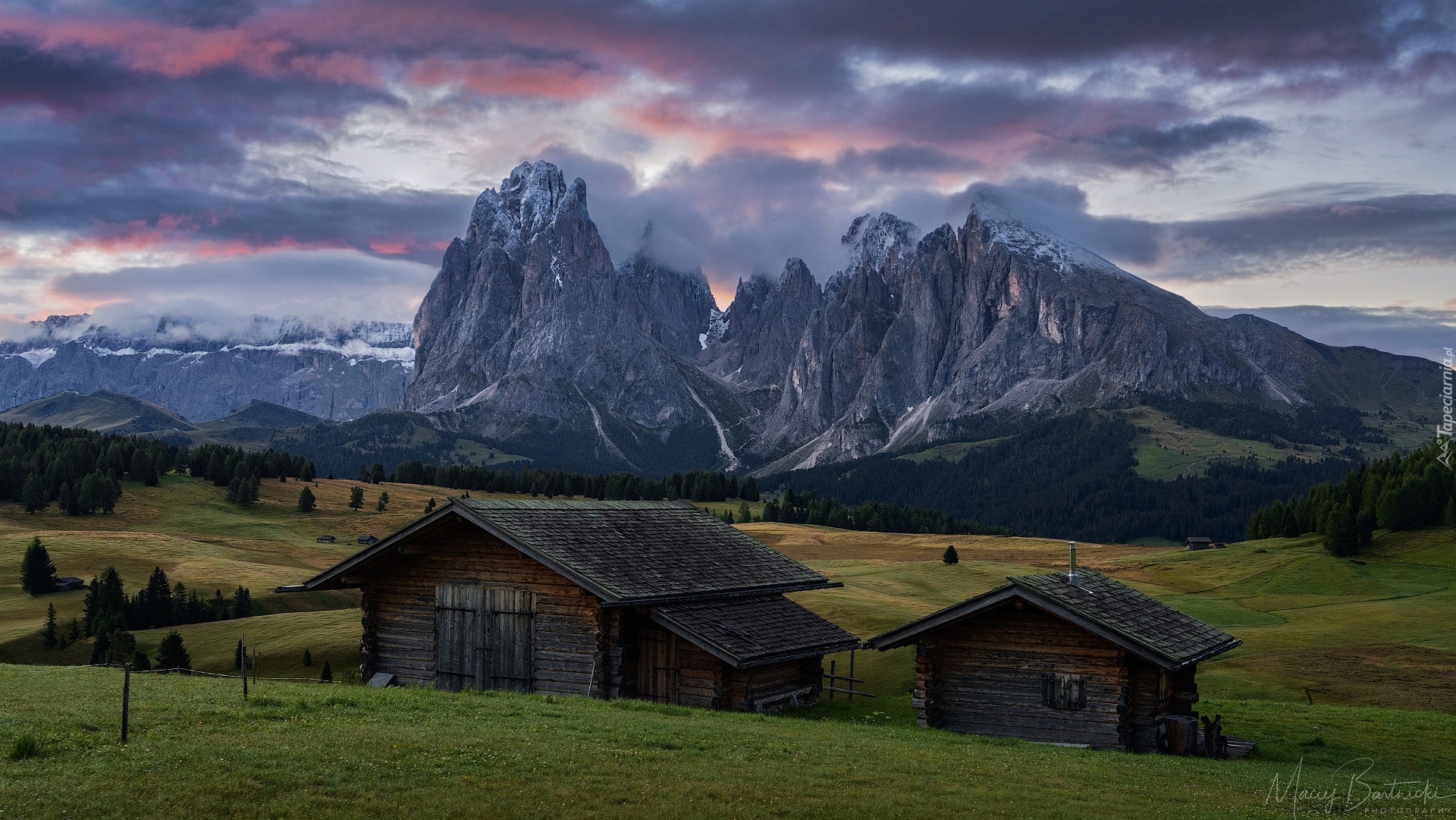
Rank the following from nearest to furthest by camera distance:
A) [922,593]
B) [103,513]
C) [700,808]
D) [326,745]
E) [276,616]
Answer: [700,808]
[326,745]
[276,616]
[922,593]
[103,513]

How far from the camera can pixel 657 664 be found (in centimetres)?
3703

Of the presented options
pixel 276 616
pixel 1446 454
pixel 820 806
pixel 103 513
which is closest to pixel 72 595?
pixel 276 616

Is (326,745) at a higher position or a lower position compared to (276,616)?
higher

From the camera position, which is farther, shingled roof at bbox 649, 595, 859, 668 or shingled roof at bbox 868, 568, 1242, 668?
shingled roof at bbox 649, 595, 859, 668

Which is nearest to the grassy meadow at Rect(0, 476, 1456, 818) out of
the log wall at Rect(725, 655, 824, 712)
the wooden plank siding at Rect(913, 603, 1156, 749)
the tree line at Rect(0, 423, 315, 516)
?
the log wall at Rect(725, 655, 824, 712)

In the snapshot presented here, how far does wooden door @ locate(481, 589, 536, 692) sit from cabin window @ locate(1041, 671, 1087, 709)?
52.7ft

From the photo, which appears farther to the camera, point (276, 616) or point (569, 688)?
point (276, 616)

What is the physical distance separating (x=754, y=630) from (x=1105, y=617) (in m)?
11.7

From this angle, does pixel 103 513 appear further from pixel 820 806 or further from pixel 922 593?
pixel 820 806

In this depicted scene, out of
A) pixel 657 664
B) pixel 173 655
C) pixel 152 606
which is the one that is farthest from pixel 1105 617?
pixel 152 606

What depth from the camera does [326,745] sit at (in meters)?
20.1

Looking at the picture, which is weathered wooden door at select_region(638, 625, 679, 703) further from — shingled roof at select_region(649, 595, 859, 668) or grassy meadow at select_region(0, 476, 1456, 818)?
grassy meadow at select_region(0, 476, 1456, 818)

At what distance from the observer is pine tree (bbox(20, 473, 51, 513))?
148 metres

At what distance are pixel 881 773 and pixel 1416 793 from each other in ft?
41.7
